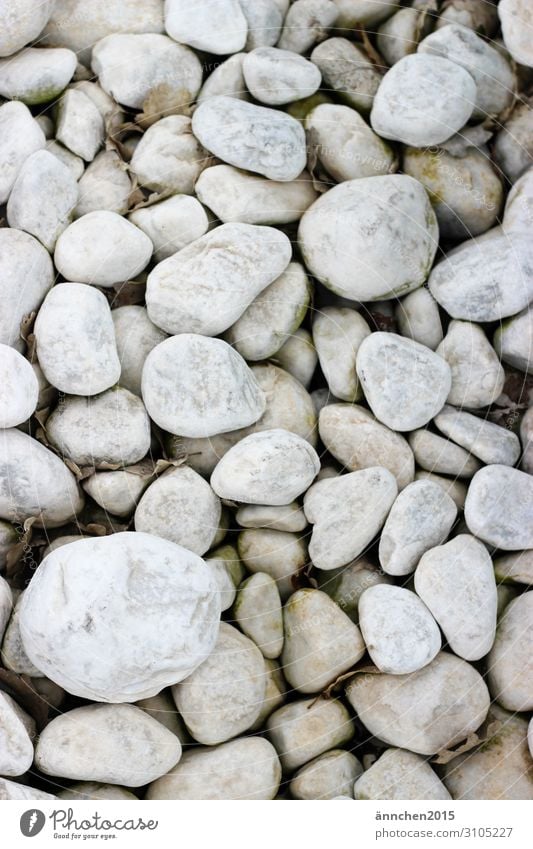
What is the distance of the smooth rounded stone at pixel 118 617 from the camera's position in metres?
0.87

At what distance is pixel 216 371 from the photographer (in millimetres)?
986

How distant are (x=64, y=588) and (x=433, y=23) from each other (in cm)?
83

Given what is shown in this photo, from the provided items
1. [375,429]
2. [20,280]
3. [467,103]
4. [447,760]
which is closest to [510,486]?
[375,429]

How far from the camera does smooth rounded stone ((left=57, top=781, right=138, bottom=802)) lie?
0.91 metres

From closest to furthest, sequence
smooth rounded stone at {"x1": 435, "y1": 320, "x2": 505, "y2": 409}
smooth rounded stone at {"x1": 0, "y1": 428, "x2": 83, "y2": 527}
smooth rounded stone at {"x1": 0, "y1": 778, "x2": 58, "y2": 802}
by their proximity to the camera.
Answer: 1. smooth rounded stone at {"x1": 0, "y1": 778, "x2": 58, "y2": 802}
2. smooth rounded stone at {"x1": 0, "y1": 428, "x2": 83, "y2": 527}
3. smooth rounded stone at {"x1": 435, "y1": 320, "x2": 505, "y2": 409}

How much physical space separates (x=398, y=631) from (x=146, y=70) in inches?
28.1

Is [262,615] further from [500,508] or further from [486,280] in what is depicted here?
[486,280]

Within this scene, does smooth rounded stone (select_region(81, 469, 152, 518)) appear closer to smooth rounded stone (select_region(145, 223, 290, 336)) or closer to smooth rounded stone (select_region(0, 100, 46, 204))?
smooth rounded stone (select_region(145, 223, 290, 336))

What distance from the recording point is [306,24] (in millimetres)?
1146

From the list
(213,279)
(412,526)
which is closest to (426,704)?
(412,526)

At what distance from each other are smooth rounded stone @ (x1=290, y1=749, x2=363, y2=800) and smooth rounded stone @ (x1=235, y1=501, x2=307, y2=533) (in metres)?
0.24

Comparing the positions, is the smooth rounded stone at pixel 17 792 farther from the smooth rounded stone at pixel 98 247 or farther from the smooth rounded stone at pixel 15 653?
the smooth rounded stone at pixel 98 247

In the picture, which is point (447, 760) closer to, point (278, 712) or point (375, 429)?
point (278, 712)

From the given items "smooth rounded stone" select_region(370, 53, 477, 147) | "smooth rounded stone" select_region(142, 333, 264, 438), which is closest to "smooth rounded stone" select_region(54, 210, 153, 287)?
"smooth rounded stone" select_region(142, 333, 264, 438)
